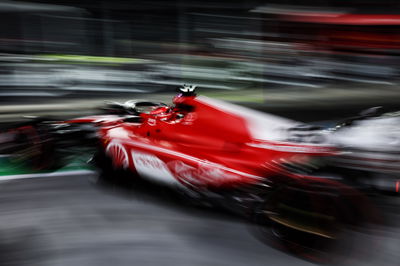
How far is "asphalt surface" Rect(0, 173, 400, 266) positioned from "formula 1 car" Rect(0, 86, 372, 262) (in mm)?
201

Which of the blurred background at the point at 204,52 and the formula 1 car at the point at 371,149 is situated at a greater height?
the blurred background at the point at 204,52

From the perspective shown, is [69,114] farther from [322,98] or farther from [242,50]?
[322,98]

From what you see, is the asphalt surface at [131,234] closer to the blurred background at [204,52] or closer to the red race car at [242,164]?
the red race car at [242,164]

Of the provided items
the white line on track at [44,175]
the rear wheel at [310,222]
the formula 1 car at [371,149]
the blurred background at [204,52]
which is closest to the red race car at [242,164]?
the rear wheel at [310,222]

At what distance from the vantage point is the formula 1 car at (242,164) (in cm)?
278

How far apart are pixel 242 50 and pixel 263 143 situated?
5.82m

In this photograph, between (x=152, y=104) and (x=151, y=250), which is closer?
(x=151, y=250)

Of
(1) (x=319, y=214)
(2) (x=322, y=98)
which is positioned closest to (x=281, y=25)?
(2) (x=322, y=98)

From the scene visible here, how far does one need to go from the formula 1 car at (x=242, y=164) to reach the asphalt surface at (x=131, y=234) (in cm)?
20

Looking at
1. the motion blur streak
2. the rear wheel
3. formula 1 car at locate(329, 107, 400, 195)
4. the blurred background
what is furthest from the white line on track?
the blurred background

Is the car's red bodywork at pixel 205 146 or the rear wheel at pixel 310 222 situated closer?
the rear wheel at pixel 310 222

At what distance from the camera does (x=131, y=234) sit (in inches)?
130

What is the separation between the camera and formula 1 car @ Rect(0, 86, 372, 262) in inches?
110

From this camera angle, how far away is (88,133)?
16.0 ft
